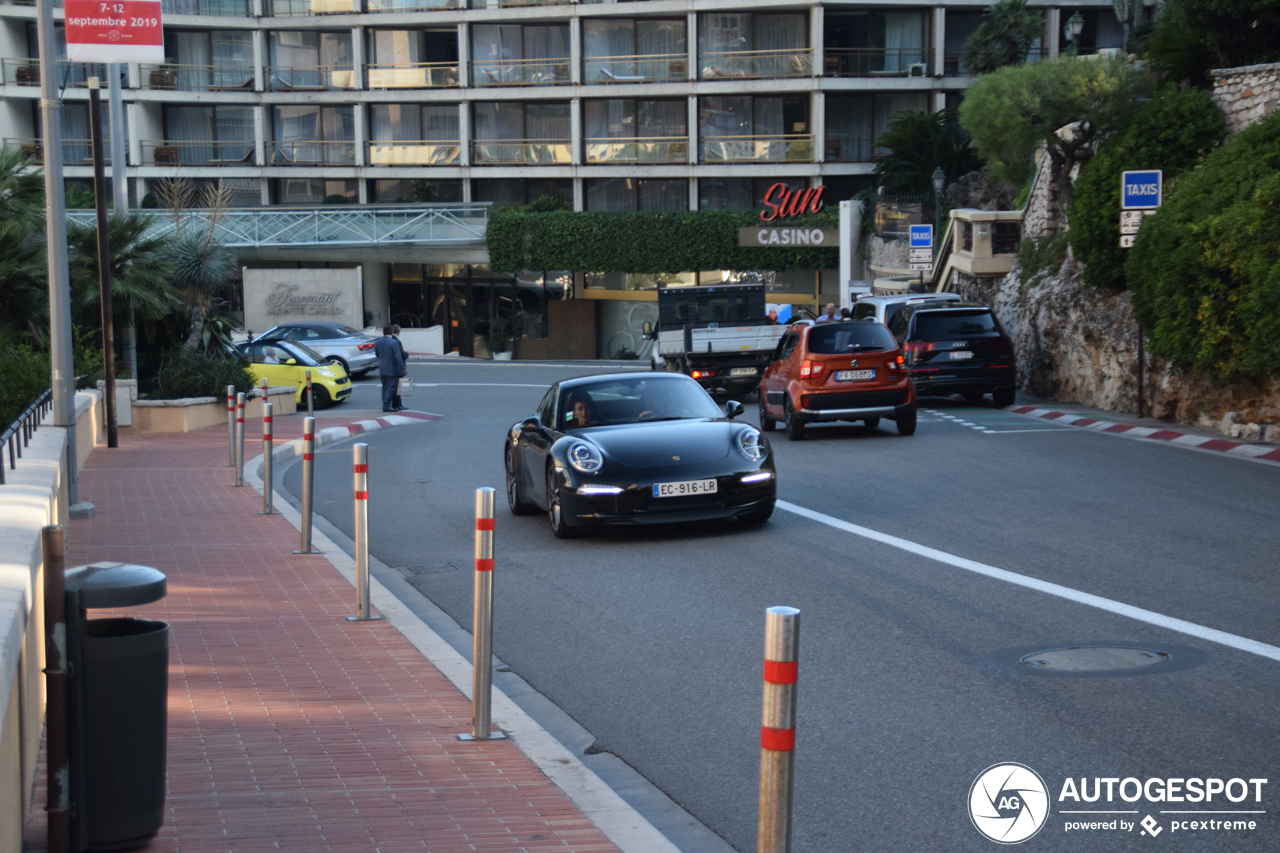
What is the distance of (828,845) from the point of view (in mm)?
5000

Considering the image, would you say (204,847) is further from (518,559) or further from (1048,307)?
(1048,307)

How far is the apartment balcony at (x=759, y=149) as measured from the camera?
54969 mm

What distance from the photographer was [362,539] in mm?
8758

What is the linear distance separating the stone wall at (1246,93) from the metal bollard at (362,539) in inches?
660

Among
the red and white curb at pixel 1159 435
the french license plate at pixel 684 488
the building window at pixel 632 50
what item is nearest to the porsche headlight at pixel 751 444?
the french license plate at pixel 684 488

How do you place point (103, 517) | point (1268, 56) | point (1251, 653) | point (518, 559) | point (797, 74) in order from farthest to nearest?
1. point (797, 74)
2. point (1268, 56)
3. point (103, 517)
4. point (518, 559)
5. point (1251, 653)

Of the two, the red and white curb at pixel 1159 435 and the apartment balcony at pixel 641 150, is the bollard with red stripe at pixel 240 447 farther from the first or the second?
the apartment balcony at pixel 641 150

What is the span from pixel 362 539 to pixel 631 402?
449 centimetres

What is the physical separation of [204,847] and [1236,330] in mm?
16237

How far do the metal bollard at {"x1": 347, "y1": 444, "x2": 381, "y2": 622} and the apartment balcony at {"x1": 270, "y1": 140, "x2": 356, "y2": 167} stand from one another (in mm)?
51977

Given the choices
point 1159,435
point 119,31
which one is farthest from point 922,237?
point 119,31

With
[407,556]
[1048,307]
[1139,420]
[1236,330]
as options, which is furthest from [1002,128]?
[407,556]

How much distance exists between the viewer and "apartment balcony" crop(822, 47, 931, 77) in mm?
54000

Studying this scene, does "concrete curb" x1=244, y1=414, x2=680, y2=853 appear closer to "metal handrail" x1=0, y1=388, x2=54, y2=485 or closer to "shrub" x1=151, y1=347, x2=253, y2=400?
"metal handrail" x1=0, y1=388, x2=54, y2=485
